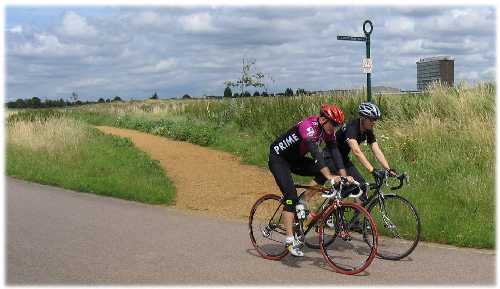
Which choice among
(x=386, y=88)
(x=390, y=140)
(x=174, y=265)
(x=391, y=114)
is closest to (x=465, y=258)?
(x=174, y=265)

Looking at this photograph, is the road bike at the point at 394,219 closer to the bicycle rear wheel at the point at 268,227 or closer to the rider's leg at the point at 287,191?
the rider's leg at the point at 287,191

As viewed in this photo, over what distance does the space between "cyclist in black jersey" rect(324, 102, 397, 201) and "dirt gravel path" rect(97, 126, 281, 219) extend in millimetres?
2828

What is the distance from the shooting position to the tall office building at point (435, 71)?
18062 millimetres

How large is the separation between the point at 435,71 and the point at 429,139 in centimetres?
608

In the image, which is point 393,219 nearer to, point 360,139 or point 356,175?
point 356,175

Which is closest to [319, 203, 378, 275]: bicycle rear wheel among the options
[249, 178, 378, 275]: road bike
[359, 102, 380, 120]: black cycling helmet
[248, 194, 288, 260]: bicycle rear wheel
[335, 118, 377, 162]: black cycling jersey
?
[249, 178, 378, 275]: road bike

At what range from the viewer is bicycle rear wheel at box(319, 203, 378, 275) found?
20.5 feet

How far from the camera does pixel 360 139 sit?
7363mm

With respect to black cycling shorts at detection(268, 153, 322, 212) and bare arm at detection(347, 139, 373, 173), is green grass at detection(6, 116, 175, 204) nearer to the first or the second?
black cycling shorts at detection(268, 153, 322, 212)

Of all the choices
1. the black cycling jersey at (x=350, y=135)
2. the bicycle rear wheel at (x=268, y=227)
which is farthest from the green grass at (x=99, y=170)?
the black cycling jersey at (x=350, y=135)

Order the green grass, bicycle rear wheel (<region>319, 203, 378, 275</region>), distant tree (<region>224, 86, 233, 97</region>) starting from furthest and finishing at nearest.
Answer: distant tree (<region>224, 86, 233, 97</region>), the green grass, bicycle rear wheel (<region>319, 203, 378, 275</region>)

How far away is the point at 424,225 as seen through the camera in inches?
315

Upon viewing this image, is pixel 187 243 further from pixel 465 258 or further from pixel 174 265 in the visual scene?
pixel 465 258

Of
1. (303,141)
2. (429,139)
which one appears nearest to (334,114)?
(303,141)
